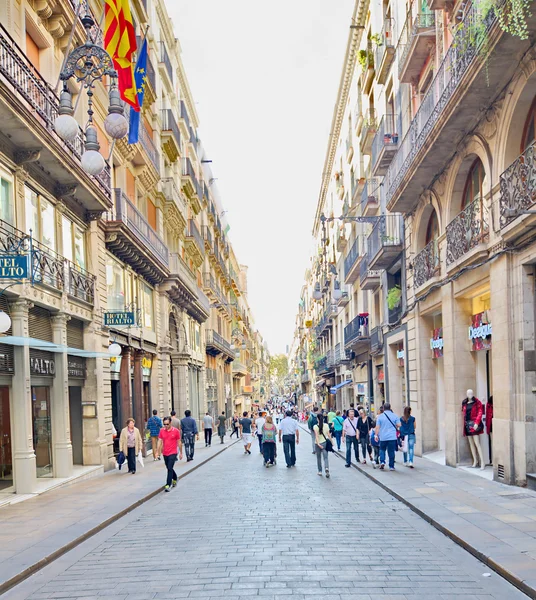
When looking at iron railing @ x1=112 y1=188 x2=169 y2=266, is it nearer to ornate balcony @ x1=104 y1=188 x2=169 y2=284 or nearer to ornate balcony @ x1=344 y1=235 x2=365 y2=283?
ornate balcony @ x1=104 y1=188 x2=169 y2=284

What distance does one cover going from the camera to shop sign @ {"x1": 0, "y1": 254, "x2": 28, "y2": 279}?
12.0 m

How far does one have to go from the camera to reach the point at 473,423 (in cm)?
1574

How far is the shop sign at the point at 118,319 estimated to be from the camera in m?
20.9

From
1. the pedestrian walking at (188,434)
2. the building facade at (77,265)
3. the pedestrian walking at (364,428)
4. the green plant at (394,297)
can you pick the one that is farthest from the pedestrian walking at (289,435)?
the green plant at (394,297)

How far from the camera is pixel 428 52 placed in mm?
19453

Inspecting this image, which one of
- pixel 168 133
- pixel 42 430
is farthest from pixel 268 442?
pixel 168 133

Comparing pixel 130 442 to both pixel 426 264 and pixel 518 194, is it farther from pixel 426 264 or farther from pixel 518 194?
pixel 518 194

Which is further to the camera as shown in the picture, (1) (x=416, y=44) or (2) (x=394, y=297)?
(2) (x=394, y=297)

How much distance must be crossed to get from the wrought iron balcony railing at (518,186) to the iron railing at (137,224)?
12657 millimetres

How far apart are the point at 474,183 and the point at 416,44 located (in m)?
4.85

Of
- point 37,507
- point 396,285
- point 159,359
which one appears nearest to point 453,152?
point 396,285

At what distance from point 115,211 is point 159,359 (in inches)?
376

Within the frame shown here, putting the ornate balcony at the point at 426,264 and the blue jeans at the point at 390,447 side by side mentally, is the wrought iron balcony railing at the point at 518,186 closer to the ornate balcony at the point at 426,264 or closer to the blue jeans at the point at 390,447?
the ornate balcony at the point at 426,264

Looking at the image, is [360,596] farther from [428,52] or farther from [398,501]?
[428,52]
